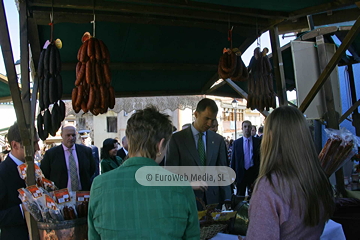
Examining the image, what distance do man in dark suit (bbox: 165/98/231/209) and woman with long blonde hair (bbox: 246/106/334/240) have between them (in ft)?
6.09

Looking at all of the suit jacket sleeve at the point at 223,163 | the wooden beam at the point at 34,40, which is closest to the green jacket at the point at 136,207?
the suit jacket sleeve at the point at 223,163

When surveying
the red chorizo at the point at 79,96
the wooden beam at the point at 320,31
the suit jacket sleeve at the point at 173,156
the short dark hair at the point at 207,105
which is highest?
the wooden beam at the point at 320,31

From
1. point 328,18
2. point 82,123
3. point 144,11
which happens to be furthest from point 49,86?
point 82,123

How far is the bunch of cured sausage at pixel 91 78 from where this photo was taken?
3008 millimetres

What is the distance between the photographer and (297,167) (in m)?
1.48

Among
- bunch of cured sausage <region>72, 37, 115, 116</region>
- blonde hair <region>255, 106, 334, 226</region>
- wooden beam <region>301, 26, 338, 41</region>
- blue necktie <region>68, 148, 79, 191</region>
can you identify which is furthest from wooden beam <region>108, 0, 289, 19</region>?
blue necktie <region>68, 148, 79, 191</region>

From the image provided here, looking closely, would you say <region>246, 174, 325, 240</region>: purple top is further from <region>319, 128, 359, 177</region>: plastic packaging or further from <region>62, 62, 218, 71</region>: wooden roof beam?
<region>62, 62, 218, 71</region>: wooden roof beam

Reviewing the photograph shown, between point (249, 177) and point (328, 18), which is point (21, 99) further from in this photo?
point (249, 177)

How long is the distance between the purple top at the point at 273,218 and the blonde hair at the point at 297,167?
1.1 inches

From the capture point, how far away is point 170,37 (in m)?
4.05

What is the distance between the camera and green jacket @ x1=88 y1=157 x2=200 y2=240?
1.44m

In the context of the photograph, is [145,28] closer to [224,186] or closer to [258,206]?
[224,186]

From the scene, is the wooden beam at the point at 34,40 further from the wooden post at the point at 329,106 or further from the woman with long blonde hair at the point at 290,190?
the wooden post at the point at 329,106

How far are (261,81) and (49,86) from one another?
8.13ft
